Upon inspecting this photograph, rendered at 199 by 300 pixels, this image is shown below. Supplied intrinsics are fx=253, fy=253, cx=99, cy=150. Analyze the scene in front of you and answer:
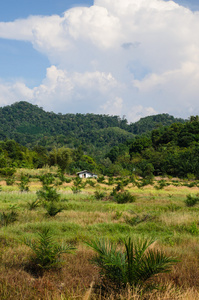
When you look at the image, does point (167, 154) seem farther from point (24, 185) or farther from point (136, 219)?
point (136, 219)

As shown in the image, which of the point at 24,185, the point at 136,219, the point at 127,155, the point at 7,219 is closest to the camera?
the point at 7,219

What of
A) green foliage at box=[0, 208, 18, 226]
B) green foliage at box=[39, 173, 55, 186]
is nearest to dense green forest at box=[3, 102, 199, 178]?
green foliage at box=[39, 173, 55, 186]

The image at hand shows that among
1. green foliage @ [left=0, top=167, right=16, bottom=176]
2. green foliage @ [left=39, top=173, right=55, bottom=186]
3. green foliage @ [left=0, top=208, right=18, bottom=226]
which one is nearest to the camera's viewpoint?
green foliage @ [left=0, top=208, right=18, bottom=226]

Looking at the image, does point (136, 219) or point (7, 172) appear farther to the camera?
point (7, 172)

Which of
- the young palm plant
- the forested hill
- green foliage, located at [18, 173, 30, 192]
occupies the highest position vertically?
the forested hill

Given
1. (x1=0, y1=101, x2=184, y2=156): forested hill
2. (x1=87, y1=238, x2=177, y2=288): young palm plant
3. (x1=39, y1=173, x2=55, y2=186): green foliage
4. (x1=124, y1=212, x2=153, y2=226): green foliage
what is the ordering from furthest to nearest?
(x1=0, y1=101, x2=184, y2=156): forested hill < (x1=39, y1=173, x2=55, y2=186): green foliage < (x1=124, y1=212, x2=153, y2=226): green foliage < (x1=87, y1=238, x2=177, y2=288): young palm plant

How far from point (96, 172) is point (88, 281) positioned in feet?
203

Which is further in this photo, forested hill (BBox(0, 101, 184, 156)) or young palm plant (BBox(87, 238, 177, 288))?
forested hill (BBox(0, 101, 184, 156))

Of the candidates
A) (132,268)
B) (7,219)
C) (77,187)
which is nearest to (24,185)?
(77,187)

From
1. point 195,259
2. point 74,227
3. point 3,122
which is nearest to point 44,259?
point 195,259

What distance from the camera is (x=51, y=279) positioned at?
4285mm

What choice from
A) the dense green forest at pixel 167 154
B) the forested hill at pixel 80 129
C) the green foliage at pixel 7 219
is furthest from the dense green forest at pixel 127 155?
the green foliage at pixel 7 219

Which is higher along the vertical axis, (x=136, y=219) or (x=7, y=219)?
(x=7, y=219)

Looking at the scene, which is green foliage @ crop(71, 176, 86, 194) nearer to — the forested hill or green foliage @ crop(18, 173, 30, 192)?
green foliage @ crop(18, 173, 30, 192)
